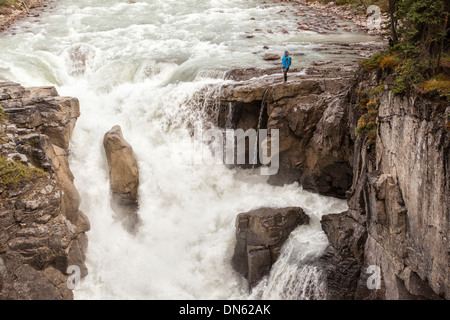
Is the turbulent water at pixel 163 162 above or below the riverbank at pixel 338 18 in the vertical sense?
below

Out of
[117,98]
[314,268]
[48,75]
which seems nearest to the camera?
[314,268]

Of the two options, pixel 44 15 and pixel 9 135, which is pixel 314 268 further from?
pixel 44 15

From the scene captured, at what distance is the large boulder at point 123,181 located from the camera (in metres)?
18.0

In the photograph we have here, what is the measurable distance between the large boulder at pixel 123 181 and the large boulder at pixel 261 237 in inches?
212

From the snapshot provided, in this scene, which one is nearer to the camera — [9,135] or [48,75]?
[9,135]

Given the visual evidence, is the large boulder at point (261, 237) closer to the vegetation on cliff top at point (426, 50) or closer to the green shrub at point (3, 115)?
the vegetation on cliff top at point (426, 50)

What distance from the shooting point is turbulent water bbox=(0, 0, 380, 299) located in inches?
603

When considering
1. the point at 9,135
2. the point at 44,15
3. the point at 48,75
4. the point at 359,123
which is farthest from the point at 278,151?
the point at 44,15

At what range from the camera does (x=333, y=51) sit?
87.0 feet

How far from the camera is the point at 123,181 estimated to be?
58.9 feet

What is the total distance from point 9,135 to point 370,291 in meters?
14.2

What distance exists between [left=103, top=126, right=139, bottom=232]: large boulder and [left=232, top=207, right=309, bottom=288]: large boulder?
17.7 ft

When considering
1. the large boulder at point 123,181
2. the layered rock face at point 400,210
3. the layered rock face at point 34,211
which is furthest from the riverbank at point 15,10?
the layered rock face at point 400,210

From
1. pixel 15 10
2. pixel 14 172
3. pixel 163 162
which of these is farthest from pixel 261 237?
pixel 15 10
